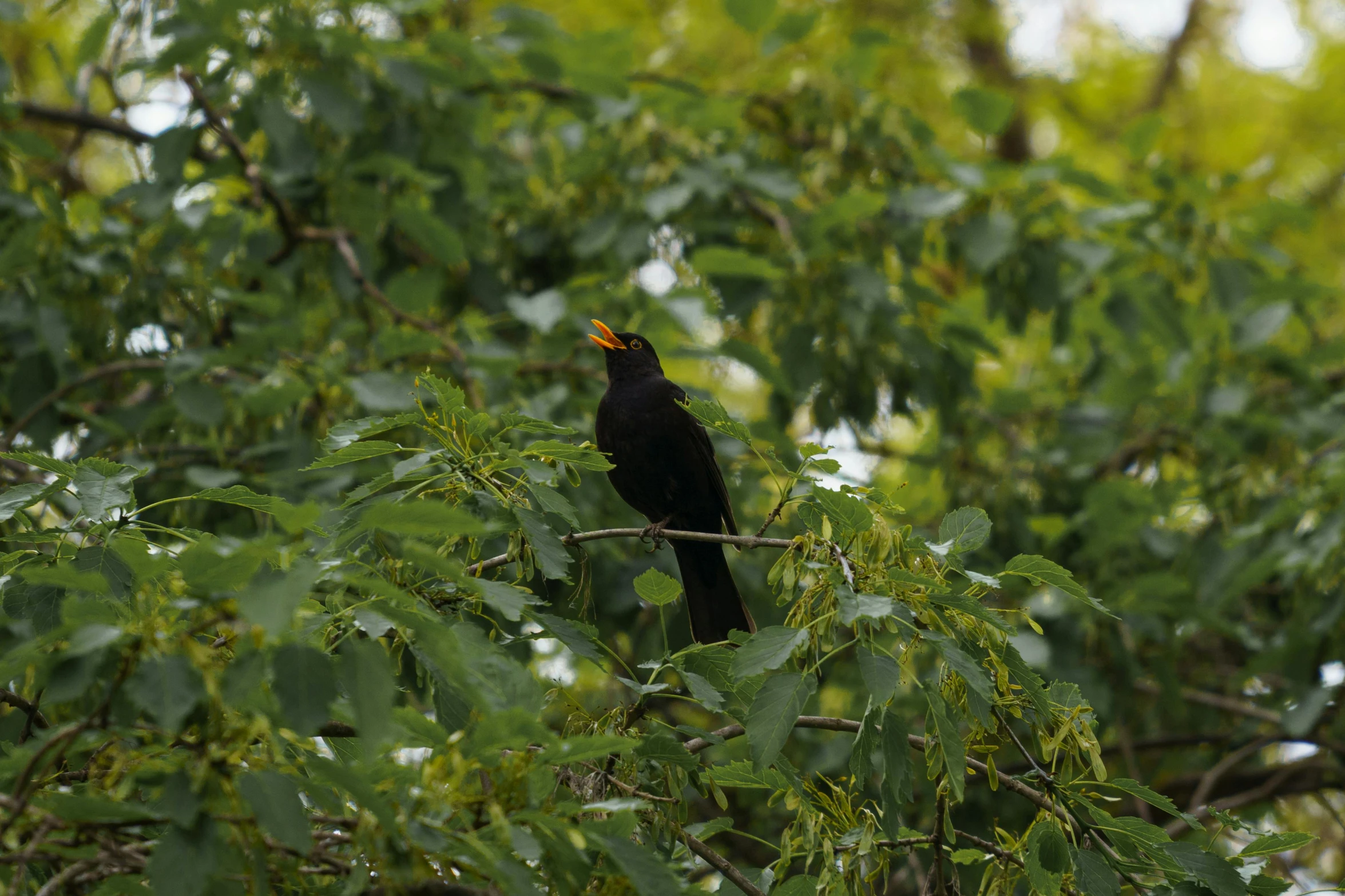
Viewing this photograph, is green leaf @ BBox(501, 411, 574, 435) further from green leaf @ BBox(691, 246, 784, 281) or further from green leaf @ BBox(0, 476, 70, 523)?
green leaf @ BBox(691, 246, 784, 281)

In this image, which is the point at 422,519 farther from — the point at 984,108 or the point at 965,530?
the point at 984,108

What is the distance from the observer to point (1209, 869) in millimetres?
2098

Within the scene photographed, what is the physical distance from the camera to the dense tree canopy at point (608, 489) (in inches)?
67.2

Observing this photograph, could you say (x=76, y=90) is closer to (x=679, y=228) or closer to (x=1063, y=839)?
(x=679, y=228)

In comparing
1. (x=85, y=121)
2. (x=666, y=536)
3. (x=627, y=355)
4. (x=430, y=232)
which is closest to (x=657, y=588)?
(x=666, y=536)

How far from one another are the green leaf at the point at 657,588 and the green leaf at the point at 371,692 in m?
0.79

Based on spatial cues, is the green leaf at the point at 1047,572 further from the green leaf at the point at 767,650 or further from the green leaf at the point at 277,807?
the green leaf at the point at 277,807

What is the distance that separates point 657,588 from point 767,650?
42 centimetres

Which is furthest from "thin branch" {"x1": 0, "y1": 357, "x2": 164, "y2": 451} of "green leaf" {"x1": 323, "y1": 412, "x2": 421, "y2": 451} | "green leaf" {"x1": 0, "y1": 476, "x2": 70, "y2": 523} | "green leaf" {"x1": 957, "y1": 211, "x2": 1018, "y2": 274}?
"green leaf" {"x1": 957, "y1": 211, "x2": 1018, "y2": 274}

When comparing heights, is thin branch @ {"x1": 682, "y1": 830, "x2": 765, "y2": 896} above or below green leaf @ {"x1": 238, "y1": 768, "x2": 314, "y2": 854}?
below

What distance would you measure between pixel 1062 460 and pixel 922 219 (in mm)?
1564

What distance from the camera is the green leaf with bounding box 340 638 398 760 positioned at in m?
1.49

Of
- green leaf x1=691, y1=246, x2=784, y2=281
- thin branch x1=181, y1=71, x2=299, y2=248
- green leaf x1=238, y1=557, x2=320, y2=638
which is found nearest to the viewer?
green leaf x1=238, y1=557, x2=320, y2=638

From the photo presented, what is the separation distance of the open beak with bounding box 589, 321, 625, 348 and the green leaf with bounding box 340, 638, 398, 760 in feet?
9.12
